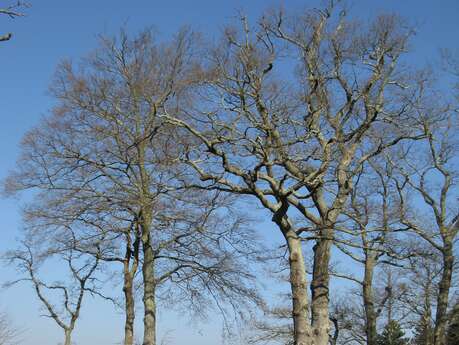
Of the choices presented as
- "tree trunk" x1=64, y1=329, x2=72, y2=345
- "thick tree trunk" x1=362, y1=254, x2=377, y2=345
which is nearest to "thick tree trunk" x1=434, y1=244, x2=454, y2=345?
"thick tree trunk" x1=362, y1=254, x2=377, y2=345

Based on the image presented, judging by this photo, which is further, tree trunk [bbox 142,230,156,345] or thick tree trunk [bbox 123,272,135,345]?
thick tree trunk [bbox 123,272,135,345]

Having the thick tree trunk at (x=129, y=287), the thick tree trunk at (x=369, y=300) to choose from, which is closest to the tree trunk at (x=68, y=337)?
the thick tree trunk at (x=129, y=287)

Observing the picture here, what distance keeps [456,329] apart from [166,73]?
21.1 m

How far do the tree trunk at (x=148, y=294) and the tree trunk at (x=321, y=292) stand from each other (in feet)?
22.4

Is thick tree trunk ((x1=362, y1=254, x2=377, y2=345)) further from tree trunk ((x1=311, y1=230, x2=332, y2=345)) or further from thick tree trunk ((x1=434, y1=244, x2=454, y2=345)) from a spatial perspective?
tree trunk ((x1=311, y1=230, x2=332, y2=345))

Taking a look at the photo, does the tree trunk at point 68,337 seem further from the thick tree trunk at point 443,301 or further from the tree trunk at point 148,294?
the thick tree trunk at point 443,301

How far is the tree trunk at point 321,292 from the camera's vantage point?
13.2 metres

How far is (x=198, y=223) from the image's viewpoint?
61.5 ft

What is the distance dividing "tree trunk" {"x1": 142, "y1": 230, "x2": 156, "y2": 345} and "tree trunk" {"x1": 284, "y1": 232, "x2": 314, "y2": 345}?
6729mm

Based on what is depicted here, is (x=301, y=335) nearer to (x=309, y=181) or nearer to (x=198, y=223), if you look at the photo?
(x=309, y=181)

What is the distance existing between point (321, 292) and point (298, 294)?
2.03 ft

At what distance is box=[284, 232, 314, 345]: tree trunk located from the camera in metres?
12.8

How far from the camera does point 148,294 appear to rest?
749 inches

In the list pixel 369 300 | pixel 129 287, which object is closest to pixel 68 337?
pixel 129 287
